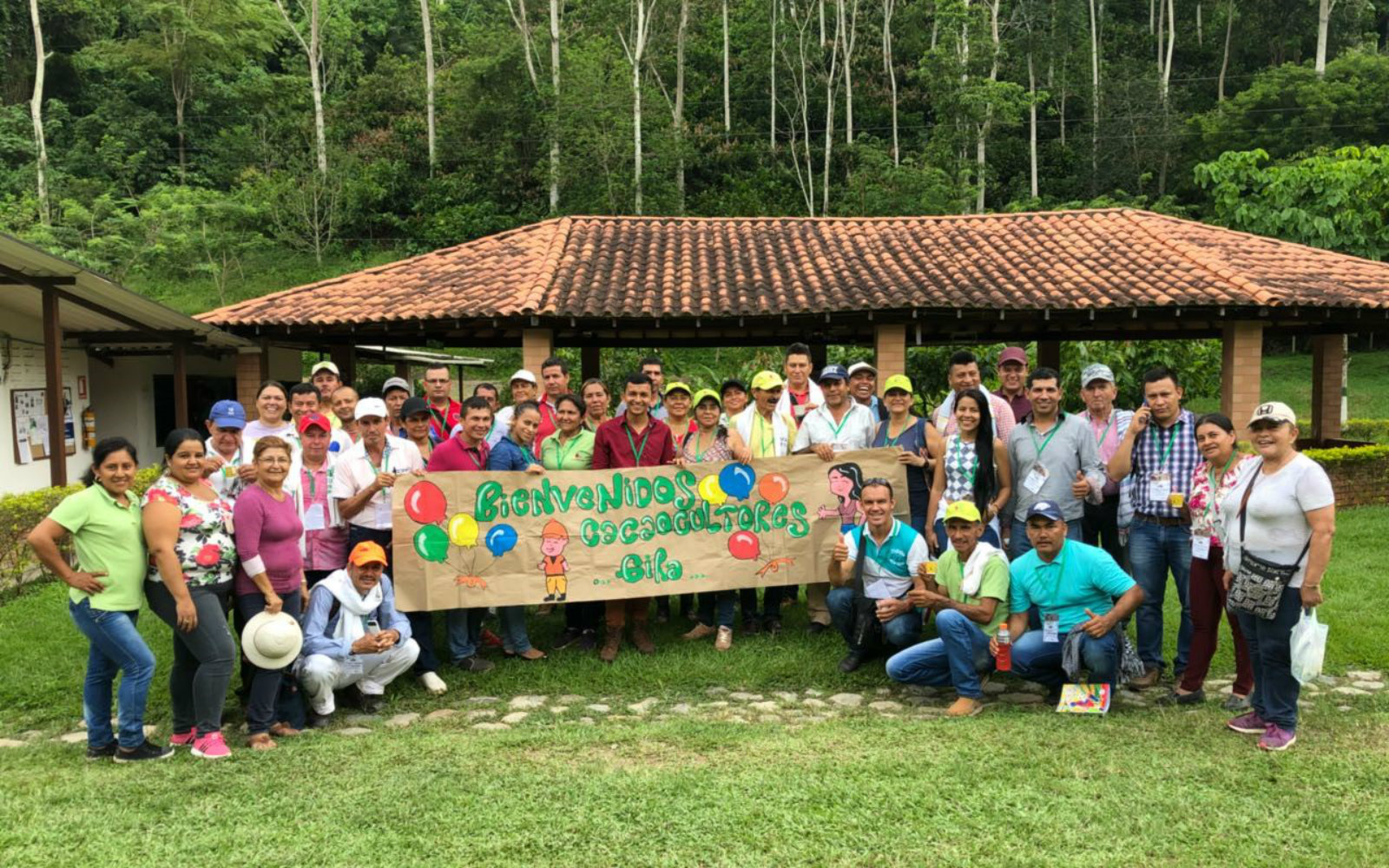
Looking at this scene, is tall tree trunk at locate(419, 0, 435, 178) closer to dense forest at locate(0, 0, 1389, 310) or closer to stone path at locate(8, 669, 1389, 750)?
dense forest at locate(0, 0, 1389, 310)

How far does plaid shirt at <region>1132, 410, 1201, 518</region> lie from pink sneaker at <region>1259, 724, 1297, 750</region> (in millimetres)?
1215

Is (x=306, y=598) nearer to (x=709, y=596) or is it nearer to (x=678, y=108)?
(x=709, y=596)

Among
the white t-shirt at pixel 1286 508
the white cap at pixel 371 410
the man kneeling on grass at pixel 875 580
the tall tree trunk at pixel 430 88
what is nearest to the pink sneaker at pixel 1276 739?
the white t-shirt at pixel 1286 508

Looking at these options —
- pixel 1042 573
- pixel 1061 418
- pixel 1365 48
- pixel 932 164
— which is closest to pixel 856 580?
pixel 1042 573

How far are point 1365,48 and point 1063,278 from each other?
3293cm

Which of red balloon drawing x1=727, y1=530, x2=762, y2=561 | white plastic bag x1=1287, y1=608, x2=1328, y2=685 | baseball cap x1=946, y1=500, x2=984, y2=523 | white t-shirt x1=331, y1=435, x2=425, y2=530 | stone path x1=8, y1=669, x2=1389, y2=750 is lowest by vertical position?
stone path x1=8, y1=669, x2=1389, y2=750

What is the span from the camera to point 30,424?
11.2 metres

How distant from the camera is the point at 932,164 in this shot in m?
29.7

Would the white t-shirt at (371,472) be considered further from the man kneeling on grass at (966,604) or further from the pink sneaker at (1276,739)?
the pink sneaker at (1276,739)

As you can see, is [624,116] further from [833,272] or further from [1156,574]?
[1156,574]

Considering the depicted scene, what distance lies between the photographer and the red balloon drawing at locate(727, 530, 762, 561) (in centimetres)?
618

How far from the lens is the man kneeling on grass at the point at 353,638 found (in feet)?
16.0

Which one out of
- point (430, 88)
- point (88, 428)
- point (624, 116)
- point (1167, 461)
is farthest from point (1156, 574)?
point (430, 88)

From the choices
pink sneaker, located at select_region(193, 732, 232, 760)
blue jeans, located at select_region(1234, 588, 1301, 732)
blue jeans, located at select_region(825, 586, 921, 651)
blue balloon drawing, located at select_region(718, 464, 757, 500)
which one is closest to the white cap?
pink sneaker, located at select_region(193, 732, 232, 760)
